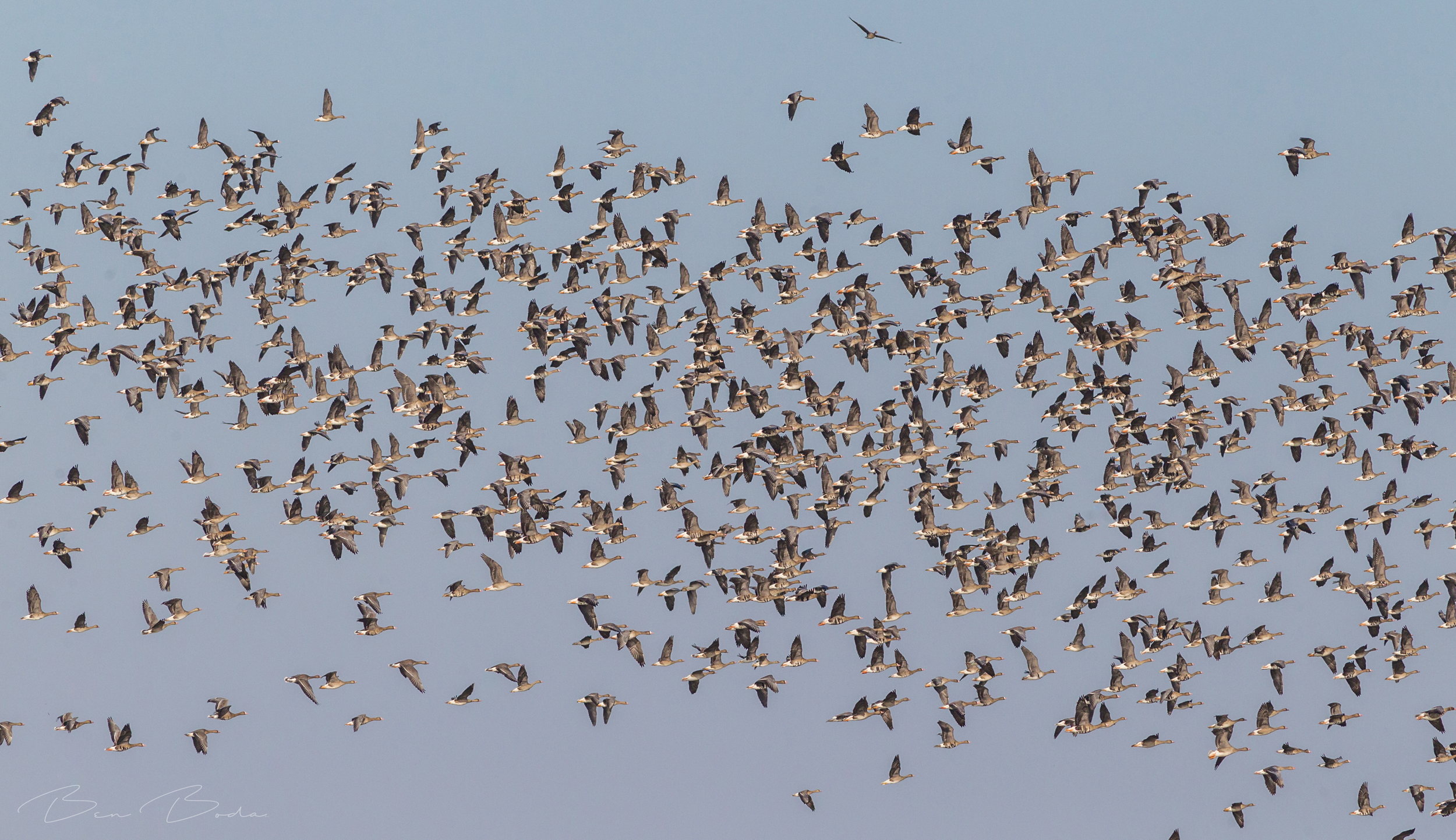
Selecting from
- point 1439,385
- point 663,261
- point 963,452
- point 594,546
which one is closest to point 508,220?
point 663,261

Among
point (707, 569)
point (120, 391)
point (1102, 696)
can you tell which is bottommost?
point (1102, 696)

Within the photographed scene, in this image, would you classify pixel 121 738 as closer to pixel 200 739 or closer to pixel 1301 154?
pixel 200 739

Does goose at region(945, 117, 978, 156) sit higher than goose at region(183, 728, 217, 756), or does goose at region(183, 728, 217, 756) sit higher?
goose at region(945, 117, 978, 156)

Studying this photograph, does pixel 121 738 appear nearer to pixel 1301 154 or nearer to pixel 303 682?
pixel 303 682

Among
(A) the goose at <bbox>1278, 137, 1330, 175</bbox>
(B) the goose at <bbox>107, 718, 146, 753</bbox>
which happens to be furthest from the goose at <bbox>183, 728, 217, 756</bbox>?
(A) the goose at <bbox>1278, 137, 1330, 175</bbox>

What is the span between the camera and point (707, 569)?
81.2 m

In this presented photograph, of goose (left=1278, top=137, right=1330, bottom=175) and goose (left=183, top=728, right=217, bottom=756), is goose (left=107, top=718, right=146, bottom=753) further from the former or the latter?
goose (left=1278, top=137, right=1330, bottom=175)

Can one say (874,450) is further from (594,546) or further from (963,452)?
(594,546)

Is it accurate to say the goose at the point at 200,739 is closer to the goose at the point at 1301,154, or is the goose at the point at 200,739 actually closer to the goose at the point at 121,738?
the goose at the point at 121,738

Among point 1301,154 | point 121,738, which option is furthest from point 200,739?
point 1301,154

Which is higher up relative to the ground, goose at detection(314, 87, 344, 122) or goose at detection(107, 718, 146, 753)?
goose at detection(314, 87, 344, 122)

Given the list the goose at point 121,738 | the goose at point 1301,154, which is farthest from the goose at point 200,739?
the goose at point 1301,154

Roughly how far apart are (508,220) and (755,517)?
39.0 ft

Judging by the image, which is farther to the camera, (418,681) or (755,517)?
(755,517)
